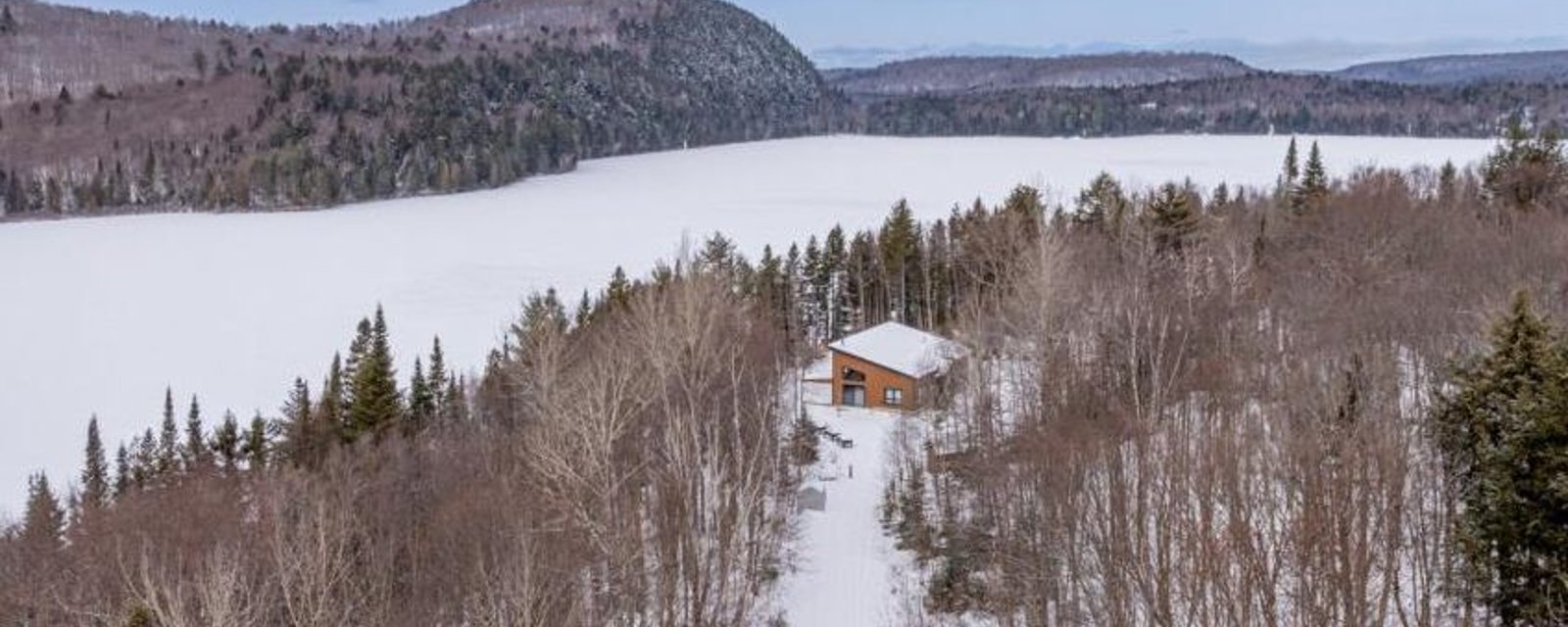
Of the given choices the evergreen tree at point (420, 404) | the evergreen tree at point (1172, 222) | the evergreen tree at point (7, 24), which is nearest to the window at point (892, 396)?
the evergreen tree at point (1172, 222)

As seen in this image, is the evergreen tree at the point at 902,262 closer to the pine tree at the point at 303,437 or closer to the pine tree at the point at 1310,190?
the pine tree at the point at 1310,190

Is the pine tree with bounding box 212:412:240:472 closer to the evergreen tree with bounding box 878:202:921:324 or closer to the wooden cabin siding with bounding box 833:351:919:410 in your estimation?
the wooden cabin siding with bounding box 833:351:919:410

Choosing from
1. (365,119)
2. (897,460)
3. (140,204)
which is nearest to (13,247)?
(140,204)

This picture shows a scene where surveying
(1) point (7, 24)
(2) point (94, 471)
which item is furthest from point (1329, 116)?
(1) point (7, 24)

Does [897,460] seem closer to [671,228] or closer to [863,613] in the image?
[863,613]

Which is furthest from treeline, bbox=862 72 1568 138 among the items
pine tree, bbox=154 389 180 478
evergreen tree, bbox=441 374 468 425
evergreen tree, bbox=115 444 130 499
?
evergreen tree, bbox=115 444 130 499

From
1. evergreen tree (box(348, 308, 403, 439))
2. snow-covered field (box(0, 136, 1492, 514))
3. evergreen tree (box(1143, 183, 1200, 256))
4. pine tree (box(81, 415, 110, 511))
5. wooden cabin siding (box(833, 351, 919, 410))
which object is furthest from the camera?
snow-covered field (box(0, 136, 1492, 514))
